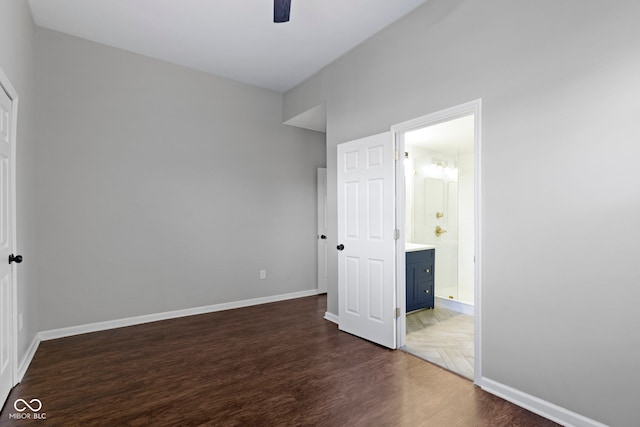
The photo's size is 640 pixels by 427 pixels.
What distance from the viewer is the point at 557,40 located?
2.02 meters

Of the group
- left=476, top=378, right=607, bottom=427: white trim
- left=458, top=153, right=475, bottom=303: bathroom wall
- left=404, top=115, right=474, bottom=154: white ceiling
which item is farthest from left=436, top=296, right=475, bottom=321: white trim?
left=404, top=115, right=474, bottom=154: white ceiling

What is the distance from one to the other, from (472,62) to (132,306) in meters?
4.33

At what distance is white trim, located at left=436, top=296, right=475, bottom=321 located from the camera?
428 cm

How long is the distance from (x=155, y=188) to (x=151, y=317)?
1591mm

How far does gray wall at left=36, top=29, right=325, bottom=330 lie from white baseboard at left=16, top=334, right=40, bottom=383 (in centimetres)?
21

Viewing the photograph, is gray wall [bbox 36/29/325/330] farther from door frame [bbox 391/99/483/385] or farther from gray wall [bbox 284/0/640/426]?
gray wall [bbox 284/0/640/426]

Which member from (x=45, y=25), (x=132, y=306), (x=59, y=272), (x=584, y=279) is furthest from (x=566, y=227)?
(x=45, y=25)

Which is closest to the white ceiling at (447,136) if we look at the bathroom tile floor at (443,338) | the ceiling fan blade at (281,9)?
the ceiling fan blade at (281,9)

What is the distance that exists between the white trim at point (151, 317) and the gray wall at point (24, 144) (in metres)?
0.23

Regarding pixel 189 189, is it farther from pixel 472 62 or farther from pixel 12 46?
pixel 472 62

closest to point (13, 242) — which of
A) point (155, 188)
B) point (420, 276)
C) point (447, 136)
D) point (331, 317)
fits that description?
point (155, 188)

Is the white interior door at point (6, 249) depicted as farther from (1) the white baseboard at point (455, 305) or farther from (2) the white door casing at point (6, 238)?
(1) the white baseboard at point (455, 305)

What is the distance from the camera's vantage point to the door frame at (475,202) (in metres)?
2.41

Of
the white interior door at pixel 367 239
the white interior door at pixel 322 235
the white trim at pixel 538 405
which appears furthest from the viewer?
the white interior door at pixel 322 235
